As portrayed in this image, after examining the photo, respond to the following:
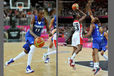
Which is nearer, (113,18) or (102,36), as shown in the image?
(113,18)

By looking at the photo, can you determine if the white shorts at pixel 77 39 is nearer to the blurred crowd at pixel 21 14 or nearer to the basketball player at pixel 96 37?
the basketball player at pixel 96 37

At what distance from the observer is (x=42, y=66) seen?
208 inches

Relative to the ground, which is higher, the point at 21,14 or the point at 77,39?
the point at 21,14

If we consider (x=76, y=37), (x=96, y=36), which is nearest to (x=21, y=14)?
(x=76, y=37)

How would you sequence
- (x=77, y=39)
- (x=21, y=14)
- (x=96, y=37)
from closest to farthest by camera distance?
(x=96, y=37)
(x=77, y=39)
(x=21, y=14)

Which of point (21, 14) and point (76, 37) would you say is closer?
point (76, 37)

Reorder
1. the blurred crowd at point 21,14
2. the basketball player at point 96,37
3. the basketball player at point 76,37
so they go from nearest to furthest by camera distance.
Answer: the basketball player at point 96,37 → the basketball player at point 76,37 → the blurred crowd at point 21,14

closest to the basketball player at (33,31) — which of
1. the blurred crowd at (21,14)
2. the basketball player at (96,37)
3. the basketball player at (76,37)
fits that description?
the basketball player at (76,37)

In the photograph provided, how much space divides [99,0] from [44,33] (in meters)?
4.89

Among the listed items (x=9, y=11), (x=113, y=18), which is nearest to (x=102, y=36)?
(x=113, y=18)

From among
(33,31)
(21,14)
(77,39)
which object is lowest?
(77,39)

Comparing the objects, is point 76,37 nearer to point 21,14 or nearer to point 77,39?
point 77,39

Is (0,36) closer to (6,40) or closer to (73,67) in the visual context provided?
(73,67)

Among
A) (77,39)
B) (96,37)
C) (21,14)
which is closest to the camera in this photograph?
(96,37)
